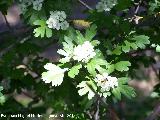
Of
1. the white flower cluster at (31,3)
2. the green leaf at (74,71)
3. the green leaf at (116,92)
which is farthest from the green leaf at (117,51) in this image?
the white flower cluster at (31,3)

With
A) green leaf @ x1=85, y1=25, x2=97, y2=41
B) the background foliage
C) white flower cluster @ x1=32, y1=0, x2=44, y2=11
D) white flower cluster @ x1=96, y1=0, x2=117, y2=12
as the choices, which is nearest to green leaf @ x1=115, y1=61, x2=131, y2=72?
the background foliage

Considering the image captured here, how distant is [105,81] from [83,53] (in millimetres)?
208

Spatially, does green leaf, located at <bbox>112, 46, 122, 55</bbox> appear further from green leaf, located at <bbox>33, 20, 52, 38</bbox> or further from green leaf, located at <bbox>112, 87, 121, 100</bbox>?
green leaf, located at <bbox>33, 20, 52, 38</bbox>

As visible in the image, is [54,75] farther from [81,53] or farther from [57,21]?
[57,21]

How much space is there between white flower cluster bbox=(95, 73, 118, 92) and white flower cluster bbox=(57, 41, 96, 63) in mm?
121

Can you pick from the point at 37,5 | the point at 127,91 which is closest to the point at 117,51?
the point at 127,91

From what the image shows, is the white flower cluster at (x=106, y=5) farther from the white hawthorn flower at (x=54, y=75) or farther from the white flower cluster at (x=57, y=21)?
the white hawthorn flower at (x=54, y=75)

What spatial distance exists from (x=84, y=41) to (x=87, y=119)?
0.63 metres

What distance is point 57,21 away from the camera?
247 cm

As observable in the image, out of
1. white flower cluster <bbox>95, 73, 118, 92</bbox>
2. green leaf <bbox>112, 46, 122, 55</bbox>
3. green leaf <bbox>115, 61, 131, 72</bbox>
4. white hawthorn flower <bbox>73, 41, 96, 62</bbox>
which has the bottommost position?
white flower cluster <bbox>95, 73, 118, 92</bbox>

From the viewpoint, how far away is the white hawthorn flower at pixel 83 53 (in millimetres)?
2211

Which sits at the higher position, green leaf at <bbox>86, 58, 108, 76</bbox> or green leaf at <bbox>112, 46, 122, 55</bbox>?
green leaf at <bbox>86, 58, 108, 76</bbox>

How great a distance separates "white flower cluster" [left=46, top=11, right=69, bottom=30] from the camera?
246cm

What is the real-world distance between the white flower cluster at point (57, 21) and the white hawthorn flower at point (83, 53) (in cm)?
27
